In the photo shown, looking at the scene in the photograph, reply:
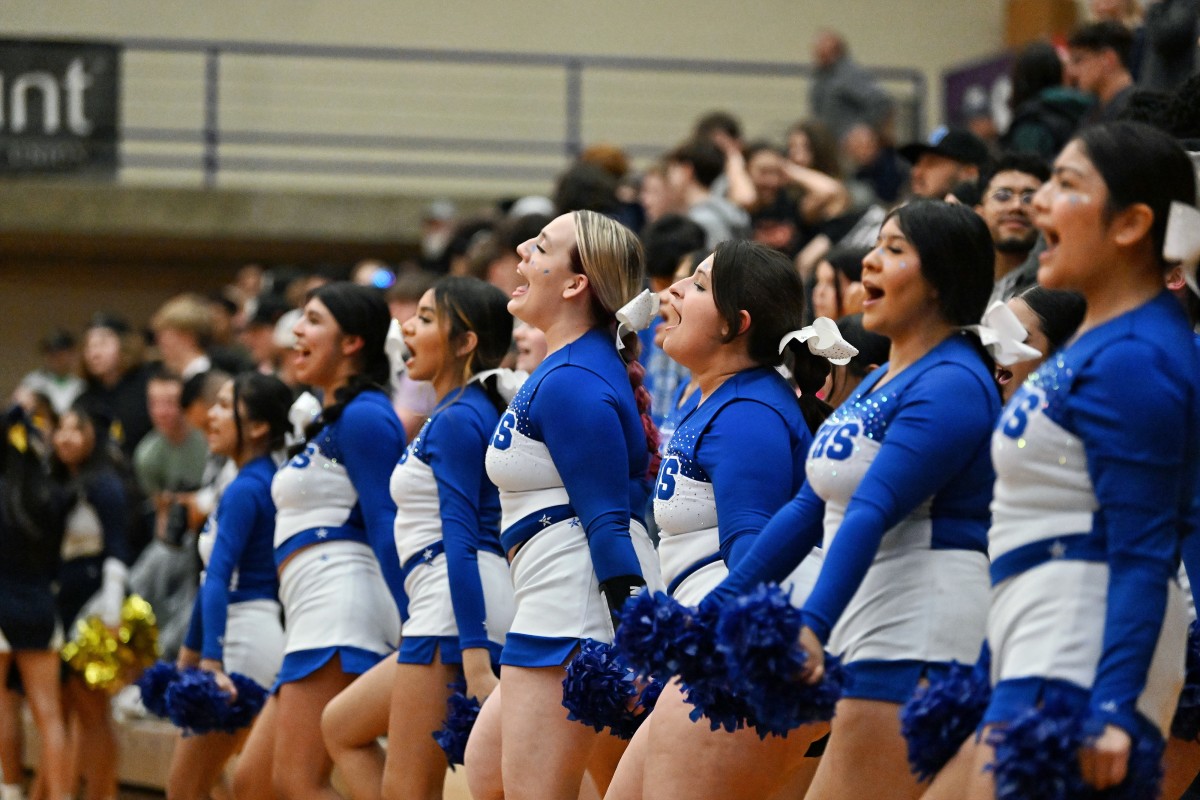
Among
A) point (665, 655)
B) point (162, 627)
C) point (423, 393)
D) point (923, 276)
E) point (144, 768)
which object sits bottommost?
point (144, 768)

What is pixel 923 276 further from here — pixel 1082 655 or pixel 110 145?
pixel 110 145

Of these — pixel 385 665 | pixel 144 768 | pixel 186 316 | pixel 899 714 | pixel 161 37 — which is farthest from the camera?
pixel 161 37

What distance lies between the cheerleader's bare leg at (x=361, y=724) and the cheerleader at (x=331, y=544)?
0.64 feet

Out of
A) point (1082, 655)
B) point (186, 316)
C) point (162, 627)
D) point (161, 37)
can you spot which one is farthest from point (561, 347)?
point (161, 37)

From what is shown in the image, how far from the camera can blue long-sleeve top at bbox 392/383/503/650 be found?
3967 mm

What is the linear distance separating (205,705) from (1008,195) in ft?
8.77

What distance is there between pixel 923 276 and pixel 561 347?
3.28ft

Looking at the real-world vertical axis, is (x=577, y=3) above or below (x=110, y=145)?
above

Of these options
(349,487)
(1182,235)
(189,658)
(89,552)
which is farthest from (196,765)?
(1182,235)

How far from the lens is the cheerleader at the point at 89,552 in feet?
23.3

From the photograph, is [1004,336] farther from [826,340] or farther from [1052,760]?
[1052,760]

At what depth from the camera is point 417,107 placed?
565 inches

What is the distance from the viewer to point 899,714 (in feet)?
8.68

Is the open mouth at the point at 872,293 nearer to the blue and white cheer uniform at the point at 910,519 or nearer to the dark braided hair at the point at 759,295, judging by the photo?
the blue and white cheer uniform at the point at 910,519
